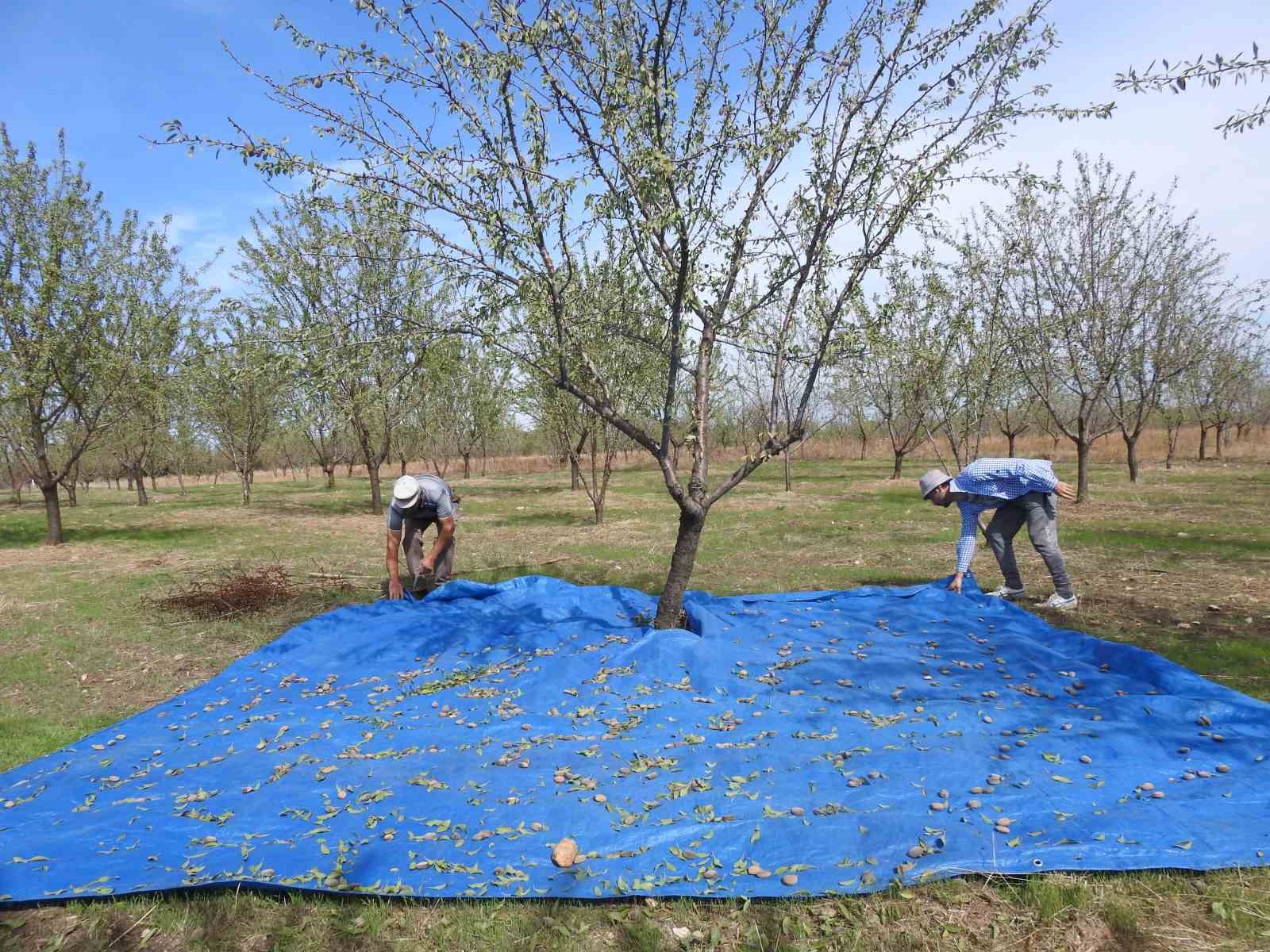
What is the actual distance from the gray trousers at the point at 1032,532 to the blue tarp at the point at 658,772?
4.82 feet

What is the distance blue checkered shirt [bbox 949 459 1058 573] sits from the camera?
6945mm

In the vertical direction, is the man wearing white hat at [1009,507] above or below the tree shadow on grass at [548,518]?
above

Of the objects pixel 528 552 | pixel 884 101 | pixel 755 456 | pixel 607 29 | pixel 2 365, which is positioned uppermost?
pixel 607 29

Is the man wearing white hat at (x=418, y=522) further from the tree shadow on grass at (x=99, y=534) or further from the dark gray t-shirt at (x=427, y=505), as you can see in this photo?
the tree shadow on grass at (x=99, y=534)

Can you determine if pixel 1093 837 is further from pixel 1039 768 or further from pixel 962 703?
pixel 962 703

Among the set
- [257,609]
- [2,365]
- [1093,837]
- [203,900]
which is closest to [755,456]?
[1093,837]

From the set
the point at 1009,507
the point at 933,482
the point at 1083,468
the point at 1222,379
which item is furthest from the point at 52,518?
the point at 1222,379

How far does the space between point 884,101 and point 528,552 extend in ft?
28.4

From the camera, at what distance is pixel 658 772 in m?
3.60

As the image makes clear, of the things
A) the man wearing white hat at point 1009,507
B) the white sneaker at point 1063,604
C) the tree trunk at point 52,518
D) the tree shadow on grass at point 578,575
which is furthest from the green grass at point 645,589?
the man wearing white hat at point 1009,507

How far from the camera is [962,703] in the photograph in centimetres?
417

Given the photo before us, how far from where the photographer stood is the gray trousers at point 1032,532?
22.7 ft

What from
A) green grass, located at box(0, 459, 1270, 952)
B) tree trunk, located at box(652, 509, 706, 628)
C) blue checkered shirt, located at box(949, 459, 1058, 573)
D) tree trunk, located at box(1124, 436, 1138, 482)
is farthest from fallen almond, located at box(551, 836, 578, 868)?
tree trunk, located at box(1124, 436, 1138, 482)

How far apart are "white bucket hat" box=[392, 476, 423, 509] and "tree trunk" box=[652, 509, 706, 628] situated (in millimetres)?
2973
